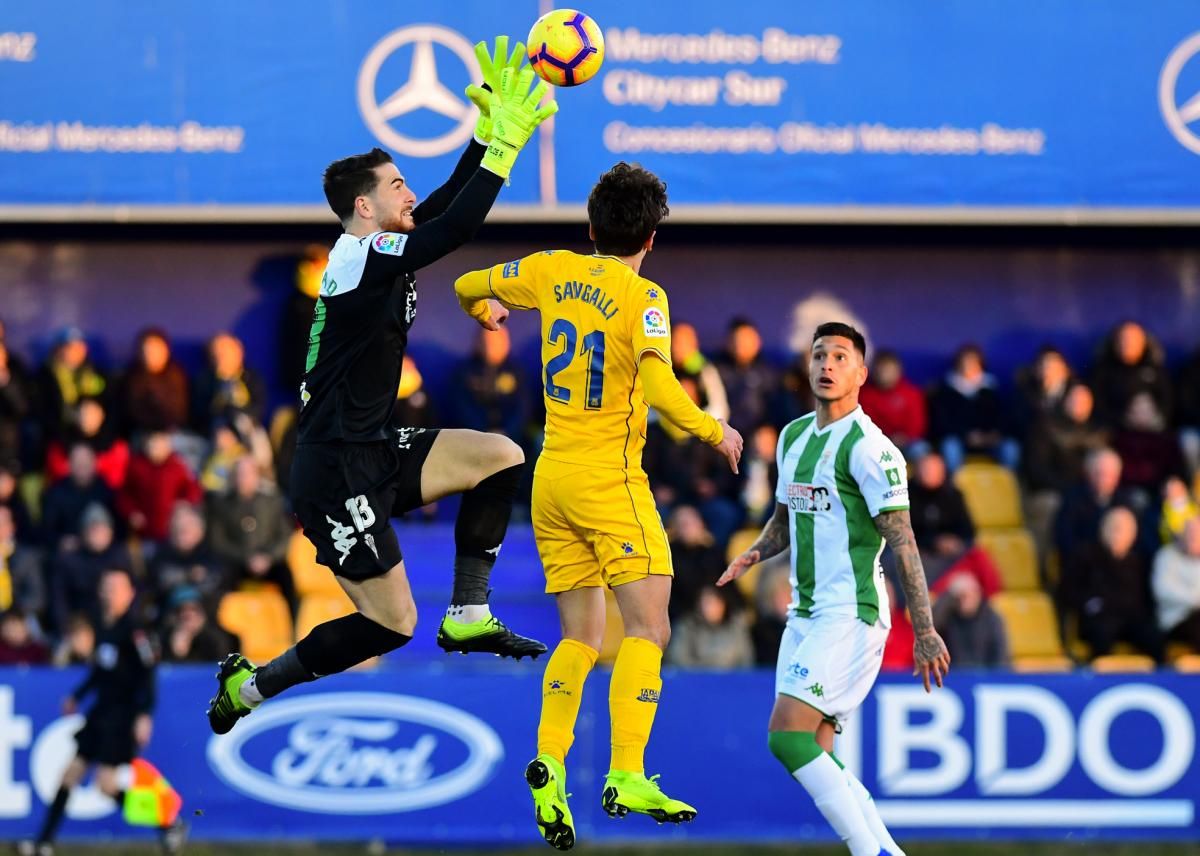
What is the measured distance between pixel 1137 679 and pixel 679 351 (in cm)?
431

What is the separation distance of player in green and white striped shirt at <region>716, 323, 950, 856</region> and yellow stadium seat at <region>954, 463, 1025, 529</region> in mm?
7735

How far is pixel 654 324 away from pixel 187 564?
7.88 metres

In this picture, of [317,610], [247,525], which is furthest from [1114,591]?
[247,525]

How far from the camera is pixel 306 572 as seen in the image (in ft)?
51.1

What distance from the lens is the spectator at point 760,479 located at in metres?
15.5

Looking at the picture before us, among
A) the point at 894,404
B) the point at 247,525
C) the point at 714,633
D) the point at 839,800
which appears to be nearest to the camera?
the point at 839,800

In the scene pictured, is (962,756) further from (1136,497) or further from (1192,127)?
(1192,127)

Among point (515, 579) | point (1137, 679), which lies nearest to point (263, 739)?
point (515, 579)

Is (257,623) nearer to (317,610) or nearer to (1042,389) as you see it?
(317,610)

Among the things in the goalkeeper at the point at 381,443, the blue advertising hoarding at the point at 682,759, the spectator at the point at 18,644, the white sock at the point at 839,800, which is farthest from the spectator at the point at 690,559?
the goalkeeper at the point at 381,443

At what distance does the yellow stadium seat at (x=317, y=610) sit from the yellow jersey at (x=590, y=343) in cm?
732

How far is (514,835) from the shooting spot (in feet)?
44.7

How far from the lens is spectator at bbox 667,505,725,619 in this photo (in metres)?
14.5

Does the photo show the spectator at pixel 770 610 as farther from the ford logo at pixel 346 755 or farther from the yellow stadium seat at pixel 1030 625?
the ford logo at pixel 346 755
